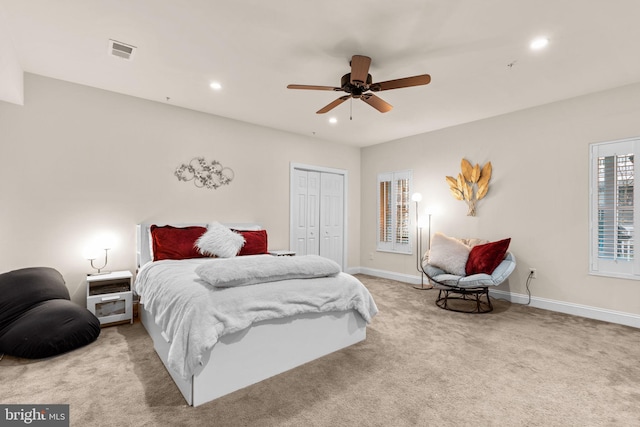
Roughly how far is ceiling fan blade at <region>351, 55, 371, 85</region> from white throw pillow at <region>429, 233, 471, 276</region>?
2.55 m

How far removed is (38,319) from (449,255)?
4356 millimetres

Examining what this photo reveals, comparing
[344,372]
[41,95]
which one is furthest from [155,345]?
[41,95]

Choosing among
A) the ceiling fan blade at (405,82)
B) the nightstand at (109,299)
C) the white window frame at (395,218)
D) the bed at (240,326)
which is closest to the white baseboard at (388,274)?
the white window frame at (395,218)

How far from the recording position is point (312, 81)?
3348 mm

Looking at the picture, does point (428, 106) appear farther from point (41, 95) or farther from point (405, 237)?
point (41, 95)

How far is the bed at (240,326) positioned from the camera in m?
1.90

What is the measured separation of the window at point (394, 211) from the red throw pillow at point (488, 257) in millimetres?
1635

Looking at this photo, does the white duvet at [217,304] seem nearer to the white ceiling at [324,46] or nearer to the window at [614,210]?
the white ceiling at [324,46]

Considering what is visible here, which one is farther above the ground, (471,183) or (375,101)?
(375,101)

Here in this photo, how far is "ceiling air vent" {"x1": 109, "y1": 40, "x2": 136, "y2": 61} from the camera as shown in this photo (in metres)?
2.66

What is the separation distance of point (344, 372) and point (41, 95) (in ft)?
13.5

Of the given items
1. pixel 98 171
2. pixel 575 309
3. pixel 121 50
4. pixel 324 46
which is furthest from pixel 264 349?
pixel 575 309

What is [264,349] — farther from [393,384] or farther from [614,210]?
[614,210]

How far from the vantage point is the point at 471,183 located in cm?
475
